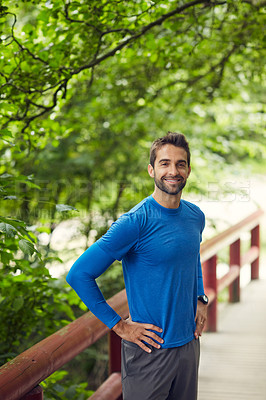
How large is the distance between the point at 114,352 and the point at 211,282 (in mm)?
2073

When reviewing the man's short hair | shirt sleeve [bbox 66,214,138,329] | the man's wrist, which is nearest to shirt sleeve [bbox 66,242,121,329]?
shirt sleeve [bbox 66,214,138,329]

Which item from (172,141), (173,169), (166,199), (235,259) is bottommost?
(235,259)

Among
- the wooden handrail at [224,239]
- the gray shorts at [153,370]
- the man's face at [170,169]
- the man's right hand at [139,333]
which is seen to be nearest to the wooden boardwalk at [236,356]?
the wooden handrail at [224,239]

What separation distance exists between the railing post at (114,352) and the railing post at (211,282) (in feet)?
6.56

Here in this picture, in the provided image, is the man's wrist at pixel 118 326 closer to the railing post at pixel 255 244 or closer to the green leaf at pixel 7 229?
the green leaf at pixel 7 229

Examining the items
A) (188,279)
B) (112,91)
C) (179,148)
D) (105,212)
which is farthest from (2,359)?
(112,91)

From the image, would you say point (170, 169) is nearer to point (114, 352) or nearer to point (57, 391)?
point (114, 352)

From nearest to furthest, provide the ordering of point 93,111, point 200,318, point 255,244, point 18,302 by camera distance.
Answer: point 200,318 → point 18,302 → point 93,111 → point 255,244

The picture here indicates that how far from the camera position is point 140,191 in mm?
5262

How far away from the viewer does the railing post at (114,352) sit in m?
2.21

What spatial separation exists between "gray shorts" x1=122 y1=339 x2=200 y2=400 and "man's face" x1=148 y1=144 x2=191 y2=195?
23.3 inches

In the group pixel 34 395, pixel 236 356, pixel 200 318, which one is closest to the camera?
pixel 34 395

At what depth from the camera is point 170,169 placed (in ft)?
5.36

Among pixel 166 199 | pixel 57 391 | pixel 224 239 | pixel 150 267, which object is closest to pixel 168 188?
pixel 166 199
